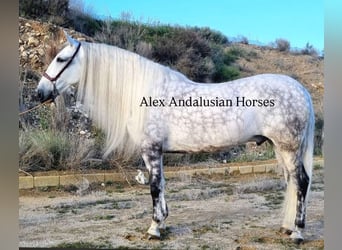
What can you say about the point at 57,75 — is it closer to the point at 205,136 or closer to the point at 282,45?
the point at 205,136

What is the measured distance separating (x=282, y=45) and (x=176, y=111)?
1019 mm

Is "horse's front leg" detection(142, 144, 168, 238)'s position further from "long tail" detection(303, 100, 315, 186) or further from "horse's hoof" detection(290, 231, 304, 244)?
"long tail" detection(303, 100, 315, 186)

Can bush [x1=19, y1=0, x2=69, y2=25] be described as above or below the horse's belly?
above

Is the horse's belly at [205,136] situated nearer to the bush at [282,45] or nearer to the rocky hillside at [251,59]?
the rocky hillside at [251,59]

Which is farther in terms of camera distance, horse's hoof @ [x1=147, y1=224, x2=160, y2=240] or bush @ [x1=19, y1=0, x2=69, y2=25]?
bush @ [x1=19, y1=0, x2=69, y2=25]

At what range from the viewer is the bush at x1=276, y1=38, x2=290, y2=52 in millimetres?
4227

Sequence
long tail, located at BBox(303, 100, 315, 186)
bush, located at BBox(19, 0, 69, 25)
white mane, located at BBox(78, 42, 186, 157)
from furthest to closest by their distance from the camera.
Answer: bush, located at BBox(19, 0, 69, 25) → white mane, located at BBox(78, 42, 186, 157) → long tail, located at BBox(303, 100, 315, 186)

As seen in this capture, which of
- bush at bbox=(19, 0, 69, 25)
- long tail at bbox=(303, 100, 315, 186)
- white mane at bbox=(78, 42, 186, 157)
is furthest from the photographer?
bush at bbox=(19, 0, 69, 25)

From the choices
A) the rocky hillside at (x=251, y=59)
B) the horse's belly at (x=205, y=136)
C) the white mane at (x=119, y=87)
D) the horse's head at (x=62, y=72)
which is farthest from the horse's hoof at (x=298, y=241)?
the horse's head at (x=62, y=72)

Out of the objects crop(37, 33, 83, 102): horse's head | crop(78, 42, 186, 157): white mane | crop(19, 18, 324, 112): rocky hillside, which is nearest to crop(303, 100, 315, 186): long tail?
crop(19, 18, 324, 112): rocky hillside

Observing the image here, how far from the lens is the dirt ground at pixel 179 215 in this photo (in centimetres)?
423

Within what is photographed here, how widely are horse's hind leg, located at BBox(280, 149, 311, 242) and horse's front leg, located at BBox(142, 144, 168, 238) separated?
0.98m

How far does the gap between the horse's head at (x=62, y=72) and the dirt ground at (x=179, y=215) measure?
2.73 ft

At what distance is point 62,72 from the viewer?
4.29 meters
